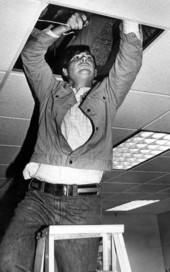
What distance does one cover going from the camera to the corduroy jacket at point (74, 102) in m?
1.68

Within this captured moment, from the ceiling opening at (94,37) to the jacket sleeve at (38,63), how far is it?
0.16 metres

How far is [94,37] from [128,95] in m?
0.86

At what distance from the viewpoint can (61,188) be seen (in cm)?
160

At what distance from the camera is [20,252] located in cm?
141

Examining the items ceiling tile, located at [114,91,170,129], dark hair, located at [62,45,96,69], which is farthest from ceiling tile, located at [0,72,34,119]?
ceiling tile, located at [114,91,170,129]

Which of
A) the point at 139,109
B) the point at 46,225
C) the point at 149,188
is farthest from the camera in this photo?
the point at 149,188

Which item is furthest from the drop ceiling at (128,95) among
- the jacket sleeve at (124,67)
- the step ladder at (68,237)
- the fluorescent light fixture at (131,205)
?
the fluorescent light fixture at (131,205)

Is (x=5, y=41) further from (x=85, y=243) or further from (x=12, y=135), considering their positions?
(x=12, y=135)

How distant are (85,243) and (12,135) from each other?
7.89 feet

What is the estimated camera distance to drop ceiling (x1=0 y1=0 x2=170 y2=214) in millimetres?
1803

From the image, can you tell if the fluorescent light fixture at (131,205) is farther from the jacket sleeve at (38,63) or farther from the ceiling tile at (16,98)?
the jacket sleeve at (38,63)

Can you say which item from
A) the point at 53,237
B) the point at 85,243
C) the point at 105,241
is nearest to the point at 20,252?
the point at 53,237

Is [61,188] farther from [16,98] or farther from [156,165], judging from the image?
[156,165]

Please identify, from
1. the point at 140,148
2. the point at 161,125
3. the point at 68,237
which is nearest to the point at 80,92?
the point at 68,237
